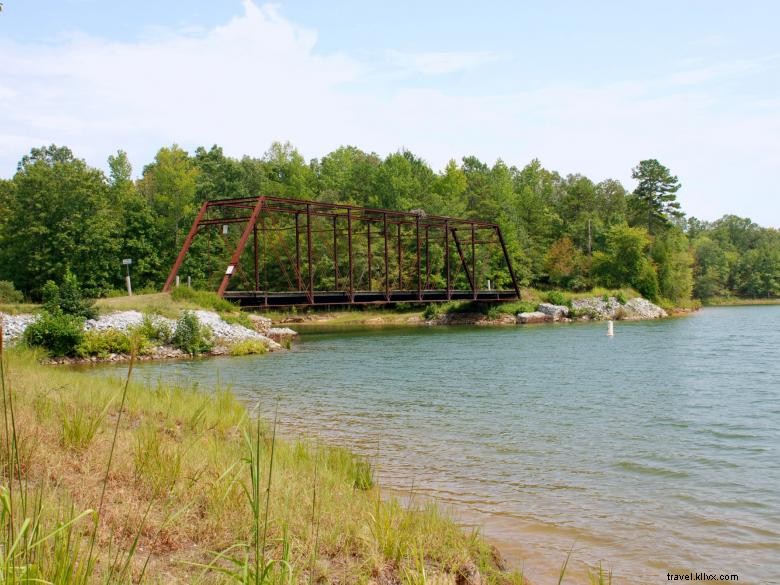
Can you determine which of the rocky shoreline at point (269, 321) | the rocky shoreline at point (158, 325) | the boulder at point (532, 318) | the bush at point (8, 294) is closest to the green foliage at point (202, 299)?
the rocky shoreline at point (158, 325)

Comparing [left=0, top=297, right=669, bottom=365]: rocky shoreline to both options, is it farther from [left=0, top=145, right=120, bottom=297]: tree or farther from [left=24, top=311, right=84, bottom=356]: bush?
[left=0, top=145, right=120, bottom=297]: tree

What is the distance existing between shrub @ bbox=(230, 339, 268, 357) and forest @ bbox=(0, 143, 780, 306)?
22.1 m

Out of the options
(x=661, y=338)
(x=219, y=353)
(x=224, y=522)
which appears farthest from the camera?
(x=661, y=338)

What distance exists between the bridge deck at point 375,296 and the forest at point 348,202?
1215 centimetres

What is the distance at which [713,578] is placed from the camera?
641cm

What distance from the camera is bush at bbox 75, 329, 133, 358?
27.4m

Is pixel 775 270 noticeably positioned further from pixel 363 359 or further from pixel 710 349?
pixel 363 359

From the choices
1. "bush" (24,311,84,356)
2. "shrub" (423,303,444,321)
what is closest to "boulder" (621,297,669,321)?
"shrub" (423,303,444,321)

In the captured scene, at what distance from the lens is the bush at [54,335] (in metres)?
26.4

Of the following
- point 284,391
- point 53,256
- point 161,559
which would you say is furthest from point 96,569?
point 53,256

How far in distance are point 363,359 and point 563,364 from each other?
353 inches

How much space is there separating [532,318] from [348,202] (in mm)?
32438

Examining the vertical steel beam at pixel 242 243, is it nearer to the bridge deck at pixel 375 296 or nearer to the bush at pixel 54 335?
the bridge deck at pixel 375 296

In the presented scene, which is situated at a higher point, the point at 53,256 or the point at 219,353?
the point at 53,256
